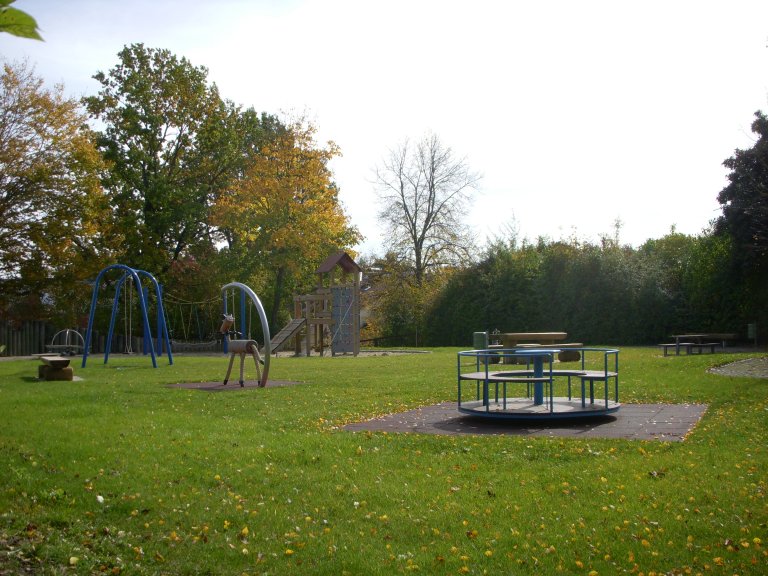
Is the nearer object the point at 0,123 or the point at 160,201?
the point at 0,123

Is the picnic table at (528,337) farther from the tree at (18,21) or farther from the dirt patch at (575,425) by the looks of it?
the tree at (18,21)

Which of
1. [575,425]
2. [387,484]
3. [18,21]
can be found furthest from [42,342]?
[18,21]

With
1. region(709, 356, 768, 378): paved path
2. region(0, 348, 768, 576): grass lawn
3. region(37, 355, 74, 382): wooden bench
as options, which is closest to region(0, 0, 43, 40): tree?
region(0, 348, 768, 576): grass lawn

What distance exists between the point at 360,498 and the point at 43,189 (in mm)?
26678

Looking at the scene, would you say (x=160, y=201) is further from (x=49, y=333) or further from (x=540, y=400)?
(x=540, y=400)

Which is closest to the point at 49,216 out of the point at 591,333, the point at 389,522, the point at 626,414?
the point at 591,333

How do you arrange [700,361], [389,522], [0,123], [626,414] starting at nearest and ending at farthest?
1. [389,522]
2. [626,414]
3. [700,361]
4. [0,123]

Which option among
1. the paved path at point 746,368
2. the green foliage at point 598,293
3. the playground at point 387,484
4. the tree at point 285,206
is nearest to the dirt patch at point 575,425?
the playground at point 387,484

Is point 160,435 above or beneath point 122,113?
beneath

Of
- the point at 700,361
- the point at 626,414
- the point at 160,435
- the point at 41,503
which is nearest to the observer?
the point at 41,503

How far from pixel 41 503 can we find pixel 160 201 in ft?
95.8

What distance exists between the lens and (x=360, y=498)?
6500mm

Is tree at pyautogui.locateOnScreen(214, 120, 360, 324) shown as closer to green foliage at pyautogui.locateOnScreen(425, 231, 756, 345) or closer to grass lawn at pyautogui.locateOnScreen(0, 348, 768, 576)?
green foliage at pyautogui.locateOnScreen(425, 231, 756, 345)

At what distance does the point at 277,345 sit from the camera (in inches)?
1183
